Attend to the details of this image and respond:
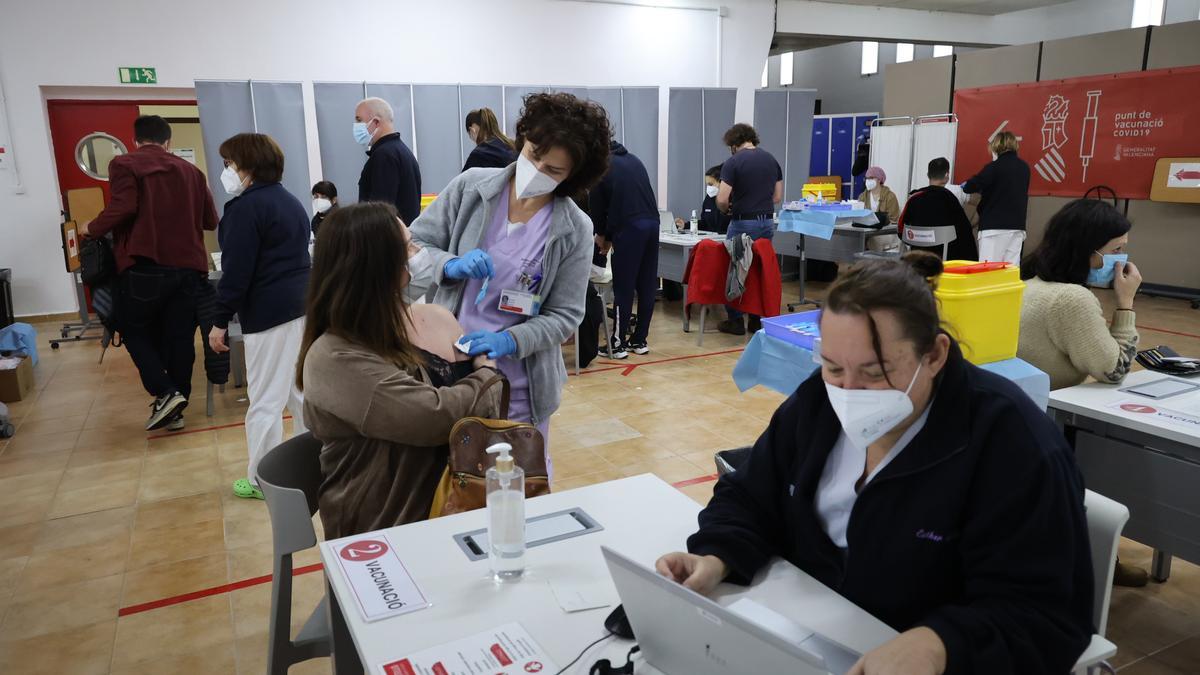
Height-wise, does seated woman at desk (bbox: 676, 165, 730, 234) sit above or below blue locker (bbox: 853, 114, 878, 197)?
below

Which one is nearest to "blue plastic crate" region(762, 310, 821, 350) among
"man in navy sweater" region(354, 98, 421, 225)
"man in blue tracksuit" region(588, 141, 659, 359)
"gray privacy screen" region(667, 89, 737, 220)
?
"man in navy sweater" region(354, 98, 421, 225)

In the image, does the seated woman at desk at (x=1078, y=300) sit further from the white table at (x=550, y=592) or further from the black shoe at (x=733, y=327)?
the black shoe at (x=733, y=327)

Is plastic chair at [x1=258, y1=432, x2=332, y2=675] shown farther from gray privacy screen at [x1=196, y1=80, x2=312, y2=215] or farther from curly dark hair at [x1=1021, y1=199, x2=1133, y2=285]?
gray privacy screen at [x1=196, y1=80, x2=312, y2=215]

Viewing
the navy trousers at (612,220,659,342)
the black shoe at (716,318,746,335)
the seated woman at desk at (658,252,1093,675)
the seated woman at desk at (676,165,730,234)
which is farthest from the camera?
the seated woman at desk at (676,165,730,234)

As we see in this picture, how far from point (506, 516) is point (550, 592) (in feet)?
0.49

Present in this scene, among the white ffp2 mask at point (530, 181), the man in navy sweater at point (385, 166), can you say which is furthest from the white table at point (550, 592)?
the man in navy sweater at point (385, 166)

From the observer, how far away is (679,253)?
273 inches

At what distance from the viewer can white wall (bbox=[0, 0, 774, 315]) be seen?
23.0ft

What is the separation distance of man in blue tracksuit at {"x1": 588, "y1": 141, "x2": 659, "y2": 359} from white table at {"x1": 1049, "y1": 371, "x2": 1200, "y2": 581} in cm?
353

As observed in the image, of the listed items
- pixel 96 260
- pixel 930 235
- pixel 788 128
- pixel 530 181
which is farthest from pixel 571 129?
pixel 788 128

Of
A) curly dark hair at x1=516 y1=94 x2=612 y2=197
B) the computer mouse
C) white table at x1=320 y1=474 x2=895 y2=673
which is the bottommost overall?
white table at x1=320 y1=474 x2=895 y2=673

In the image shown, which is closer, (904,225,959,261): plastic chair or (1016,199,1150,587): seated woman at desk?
(1016,199,1150,587): seated woman at desk

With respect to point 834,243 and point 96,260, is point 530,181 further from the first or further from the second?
point 834,243

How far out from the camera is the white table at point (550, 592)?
1.24 metres
